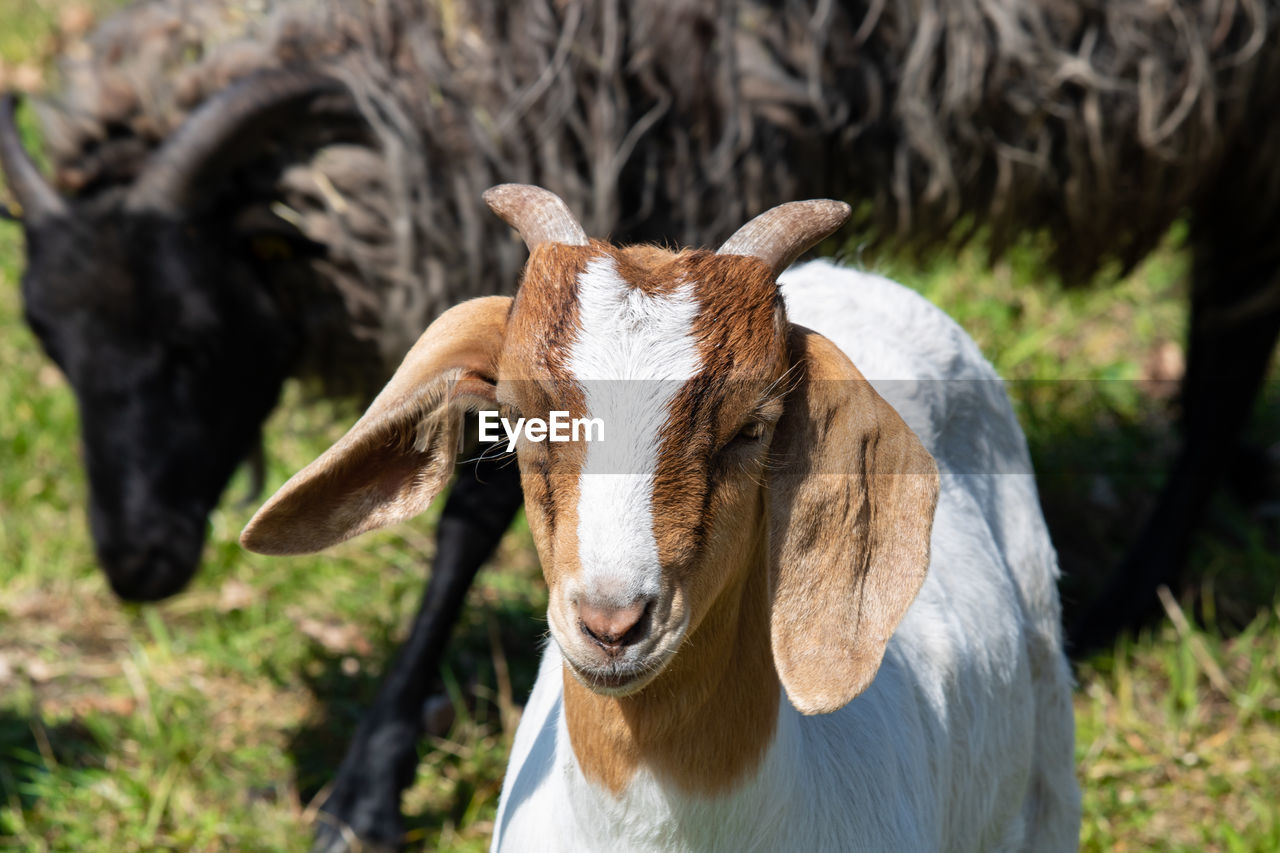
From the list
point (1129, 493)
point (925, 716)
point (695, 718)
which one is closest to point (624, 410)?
point (695, 718)

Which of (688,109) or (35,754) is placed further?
(35,754)

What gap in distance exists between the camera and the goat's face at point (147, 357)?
3422 millimetres

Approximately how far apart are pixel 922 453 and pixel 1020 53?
2233mm

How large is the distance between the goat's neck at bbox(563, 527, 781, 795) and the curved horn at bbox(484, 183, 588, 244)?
507 mm

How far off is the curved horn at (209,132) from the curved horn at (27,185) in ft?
0.74

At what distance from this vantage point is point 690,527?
167cm

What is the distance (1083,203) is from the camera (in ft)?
13.0

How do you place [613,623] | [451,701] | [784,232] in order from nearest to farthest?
[613,623] → [784,232] → [451,701]

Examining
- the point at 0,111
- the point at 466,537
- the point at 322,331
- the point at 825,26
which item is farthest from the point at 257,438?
the point at 825,26

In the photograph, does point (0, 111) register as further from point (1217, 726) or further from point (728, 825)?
point (1217, 726)

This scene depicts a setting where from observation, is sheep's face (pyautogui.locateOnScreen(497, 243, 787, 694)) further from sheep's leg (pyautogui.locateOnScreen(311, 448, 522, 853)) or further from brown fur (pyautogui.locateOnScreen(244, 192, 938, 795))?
sheep's leg (pyautogui.locateOnScreen(311, 448, 522, 853))

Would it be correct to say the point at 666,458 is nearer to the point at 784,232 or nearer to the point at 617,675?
the point at 617,675

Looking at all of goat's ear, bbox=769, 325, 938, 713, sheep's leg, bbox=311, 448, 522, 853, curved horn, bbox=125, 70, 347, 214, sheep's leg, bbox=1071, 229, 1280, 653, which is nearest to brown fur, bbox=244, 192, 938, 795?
goat's ear, bbox=769, 325, 938, 713

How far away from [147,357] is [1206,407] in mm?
3298
